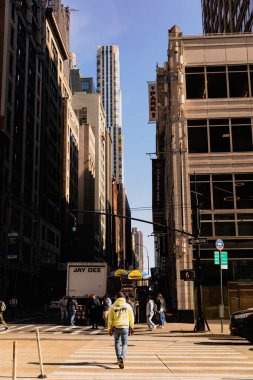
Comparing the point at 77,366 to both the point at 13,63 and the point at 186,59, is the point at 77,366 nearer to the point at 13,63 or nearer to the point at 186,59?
the point at 186,59

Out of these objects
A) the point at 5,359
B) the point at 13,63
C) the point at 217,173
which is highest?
the point at 13,63

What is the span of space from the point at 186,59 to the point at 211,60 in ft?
6.06

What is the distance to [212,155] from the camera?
34250mm

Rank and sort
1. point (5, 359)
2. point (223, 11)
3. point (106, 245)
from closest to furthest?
1. point (5, 359)
2. point (223, 11)
3. point (106, 245)

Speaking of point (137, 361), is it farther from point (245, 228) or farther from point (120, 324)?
point (245, 228)

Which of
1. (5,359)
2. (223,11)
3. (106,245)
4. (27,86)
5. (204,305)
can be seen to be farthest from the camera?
(106,245)

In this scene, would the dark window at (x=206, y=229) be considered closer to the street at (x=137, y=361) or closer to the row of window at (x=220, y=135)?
the row of window at (x=220, y=135)

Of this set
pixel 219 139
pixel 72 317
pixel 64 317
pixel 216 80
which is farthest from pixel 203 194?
pixel 64 317

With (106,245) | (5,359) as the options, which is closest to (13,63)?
(5,359)

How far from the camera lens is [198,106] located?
35.1 metres

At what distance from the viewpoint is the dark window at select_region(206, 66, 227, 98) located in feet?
116

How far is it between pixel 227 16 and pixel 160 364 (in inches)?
2292

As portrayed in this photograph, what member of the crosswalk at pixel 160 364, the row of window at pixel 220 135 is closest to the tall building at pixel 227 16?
the row of window at pixel 220 135

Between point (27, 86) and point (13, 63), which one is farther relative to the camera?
point (27, 86)
